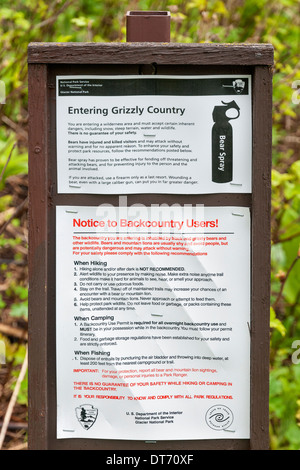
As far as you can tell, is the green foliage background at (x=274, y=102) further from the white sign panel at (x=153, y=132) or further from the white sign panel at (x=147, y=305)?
the white sign panel at (x=153, y=132)

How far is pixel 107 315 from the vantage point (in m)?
2.17

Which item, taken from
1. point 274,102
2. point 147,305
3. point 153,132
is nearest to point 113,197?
point 153,132

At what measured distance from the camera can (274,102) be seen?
4.47m

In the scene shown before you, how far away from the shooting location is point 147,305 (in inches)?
85.7

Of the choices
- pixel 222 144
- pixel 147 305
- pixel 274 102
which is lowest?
pixel 147 305

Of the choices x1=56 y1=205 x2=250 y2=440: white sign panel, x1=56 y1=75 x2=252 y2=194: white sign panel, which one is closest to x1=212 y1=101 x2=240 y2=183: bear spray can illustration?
x1=56 y1=75 x2=252 y2=194: white sign panel

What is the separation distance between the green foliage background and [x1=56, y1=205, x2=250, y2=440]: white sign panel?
620mm

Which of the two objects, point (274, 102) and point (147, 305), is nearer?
point (147, 305)

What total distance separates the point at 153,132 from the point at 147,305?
59cm

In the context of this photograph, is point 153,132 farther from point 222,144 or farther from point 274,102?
point 274,102

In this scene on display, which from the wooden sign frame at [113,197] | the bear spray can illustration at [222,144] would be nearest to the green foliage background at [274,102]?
the wooden sign frame at [113,197]

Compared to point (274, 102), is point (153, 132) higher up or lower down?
lower down

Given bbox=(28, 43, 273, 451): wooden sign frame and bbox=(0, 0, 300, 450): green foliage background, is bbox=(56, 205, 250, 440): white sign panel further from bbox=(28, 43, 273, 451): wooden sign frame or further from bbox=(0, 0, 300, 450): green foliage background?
bbox=(0, 0, 300, 450): green foliage background
